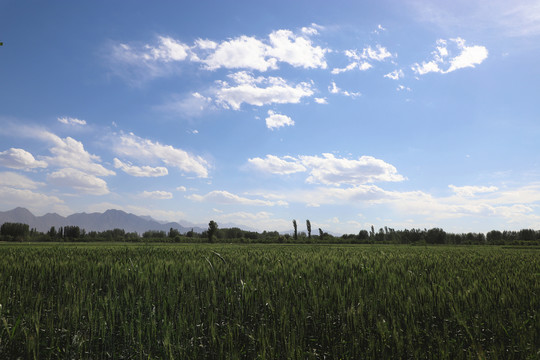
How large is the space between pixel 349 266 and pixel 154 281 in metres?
3.73

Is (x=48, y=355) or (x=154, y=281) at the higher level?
(x=154, y=281)

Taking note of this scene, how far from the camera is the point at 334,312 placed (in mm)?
3811

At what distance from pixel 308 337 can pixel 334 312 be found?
0.65 m

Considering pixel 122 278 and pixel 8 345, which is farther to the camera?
pixel 122 278

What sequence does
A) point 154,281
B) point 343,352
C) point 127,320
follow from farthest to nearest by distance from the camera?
point 154,281
point 127,320
point 343,352

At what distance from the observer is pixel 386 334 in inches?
122

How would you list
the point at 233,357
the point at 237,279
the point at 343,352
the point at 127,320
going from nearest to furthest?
1. the point at 233,357
2. the point at 343,352
3. the point at 127,320
4. the point at 237,279

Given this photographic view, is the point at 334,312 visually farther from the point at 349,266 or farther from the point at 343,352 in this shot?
the point at 349,266

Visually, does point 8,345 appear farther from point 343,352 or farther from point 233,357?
point 343,352

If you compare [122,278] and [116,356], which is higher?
[122,278]

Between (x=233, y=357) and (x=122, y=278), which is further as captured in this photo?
(x=122, y=278)

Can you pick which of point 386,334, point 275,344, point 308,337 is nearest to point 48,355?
point 275,344

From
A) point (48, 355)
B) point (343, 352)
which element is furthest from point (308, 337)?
point (48, 355)

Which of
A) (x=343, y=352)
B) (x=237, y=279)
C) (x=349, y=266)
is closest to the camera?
(x=343, y=352)
